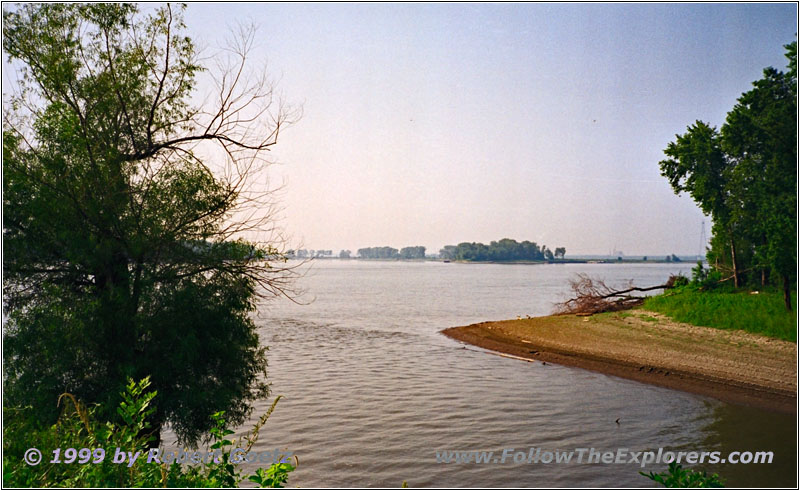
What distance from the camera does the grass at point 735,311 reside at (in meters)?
23.9

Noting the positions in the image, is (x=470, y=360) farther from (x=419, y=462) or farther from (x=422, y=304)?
(x=422, y=304)

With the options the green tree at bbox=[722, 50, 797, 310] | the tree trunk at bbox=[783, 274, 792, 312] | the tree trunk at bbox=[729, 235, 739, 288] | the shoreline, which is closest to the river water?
the shoreline

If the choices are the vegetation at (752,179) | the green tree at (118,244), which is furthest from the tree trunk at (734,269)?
the green tree at (118,244)

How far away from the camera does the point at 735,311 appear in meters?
26.8

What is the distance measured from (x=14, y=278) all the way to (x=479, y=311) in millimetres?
41325

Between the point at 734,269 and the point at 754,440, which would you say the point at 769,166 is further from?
the point at 754,440

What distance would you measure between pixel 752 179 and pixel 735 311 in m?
6.74

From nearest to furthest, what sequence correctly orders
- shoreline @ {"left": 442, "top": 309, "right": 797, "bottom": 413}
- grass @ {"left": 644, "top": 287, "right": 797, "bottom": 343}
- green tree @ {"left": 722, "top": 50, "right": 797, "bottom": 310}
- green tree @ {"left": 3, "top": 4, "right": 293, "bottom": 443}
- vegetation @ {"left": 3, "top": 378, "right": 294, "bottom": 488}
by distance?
vegetation @ {"left": 3, "top": 378, "right": 294, "bottom": 488}, green tree @ {"left": 3, "top": 4, "right": 293, "bottom": 443}, shoreline @ {"left": 442, "top": 309, "right": 797, "bottom": 413}, grass @ {"left": 644, "top": 287, "right": 797, "bottom": 343}, green tree @ {"left": 722, "top": 50, "right": 797, "bottom": 310}

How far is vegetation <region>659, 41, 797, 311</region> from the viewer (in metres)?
25.0

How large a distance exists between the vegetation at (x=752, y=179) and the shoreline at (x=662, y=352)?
166 inches

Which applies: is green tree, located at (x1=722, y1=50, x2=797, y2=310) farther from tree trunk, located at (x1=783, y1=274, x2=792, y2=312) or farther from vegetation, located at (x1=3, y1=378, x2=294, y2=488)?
vegetation, located at (x1=3, y1=378, x2=294, y2=488)

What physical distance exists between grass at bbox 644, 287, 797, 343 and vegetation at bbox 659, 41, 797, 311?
82 cm

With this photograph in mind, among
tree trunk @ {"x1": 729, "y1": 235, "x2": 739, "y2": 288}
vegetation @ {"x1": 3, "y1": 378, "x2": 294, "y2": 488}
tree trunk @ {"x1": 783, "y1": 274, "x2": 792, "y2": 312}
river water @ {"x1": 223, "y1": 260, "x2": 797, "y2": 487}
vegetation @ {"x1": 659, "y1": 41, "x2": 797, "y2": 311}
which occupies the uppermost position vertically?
vegetation @ {"x1": 659, "y1": 41, "x2": 797, "y2": 311}

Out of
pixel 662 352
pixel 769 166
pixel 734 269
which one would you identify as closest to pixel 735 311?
pixel 662 352
